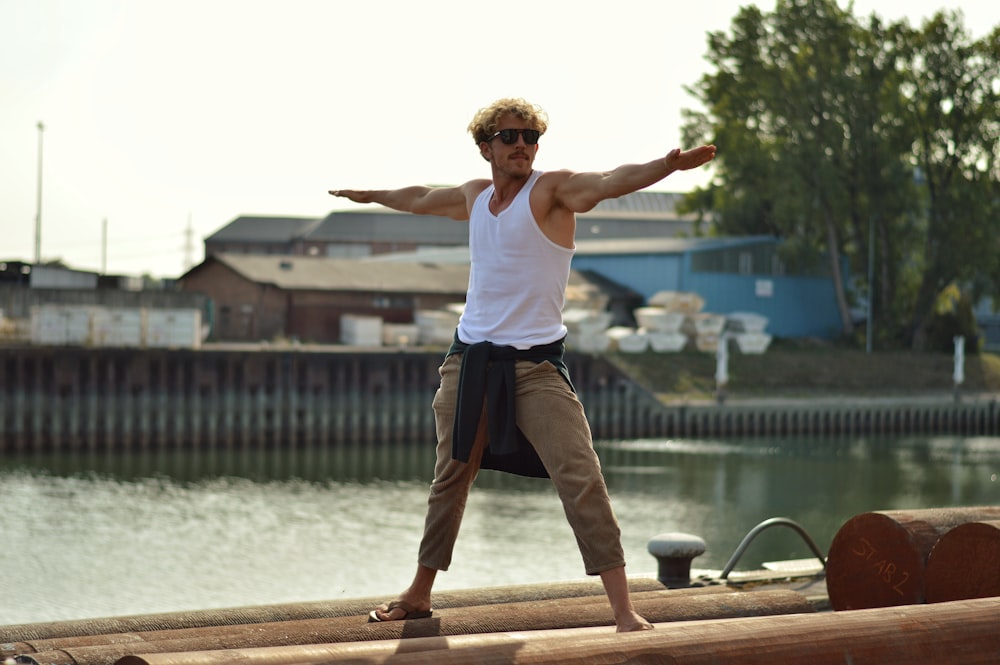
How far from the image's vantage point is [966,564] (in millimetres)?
5488

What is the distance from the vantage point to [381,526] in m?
25.6

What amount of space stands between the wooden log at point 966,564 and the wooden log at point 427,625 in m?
0.79

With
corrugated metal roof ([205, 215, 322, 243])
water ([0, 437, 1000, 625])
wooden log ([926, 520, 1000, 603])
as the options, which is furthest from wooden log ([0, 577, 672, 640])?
corrugated metal roof ([205, 215, 322, 243])

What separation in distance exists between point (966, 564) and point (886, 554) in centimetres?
44

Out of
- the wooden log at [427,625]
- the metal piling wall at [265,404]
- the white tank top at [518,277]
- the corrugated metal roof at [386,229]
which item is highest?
the corrugated metal roof at [386,229]

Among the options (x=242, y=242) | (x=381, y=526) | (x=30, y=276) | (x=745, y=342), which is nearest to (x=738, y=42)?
(x=745, y=342)

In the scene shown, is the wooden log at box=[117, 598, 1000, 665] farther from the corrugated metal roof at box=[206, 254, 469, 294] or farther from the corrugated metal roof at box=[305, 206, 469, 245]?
the corrugated metal roof at box=[305, 206, 469, 245]

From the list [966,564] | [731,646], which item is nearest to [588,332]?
[966,564]

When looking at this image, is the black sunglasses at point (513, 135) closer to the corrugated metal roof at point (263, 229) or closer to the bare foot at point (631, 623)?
the bare foot at point (631, 623)

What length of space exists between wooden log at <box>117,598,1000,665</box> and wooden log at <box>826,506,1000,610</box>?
4.71ft

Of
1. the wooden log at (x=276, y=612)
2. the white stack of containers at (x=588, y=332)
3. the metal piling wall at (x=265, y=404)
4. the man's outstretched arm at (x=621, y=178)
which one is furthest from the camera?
the white stack of containers at (x=588, y=332)

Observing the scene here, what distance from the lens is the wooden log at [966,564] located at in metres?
5.36

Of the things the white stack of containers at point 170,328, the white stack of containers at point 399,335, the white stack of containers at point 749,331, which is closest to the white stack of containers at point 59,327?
the white stack of containers at point 170,328

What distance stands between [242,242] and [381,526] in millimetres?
95676
